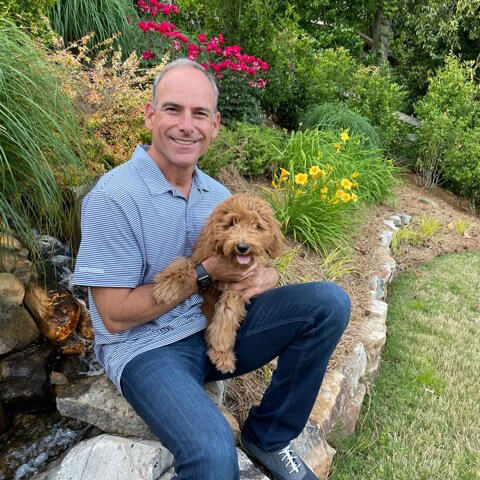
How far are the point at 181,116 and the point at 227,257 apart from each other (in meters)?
0.70

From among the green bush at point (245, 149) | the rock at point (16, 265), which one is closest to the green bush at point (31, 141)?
the rock at point (16, 265)

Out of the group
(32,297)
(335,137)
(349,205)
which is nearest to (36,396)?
(32,297)

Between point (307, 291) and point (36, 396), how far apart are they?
5.57 feet

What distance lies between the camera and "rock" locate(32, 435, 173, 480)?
2.06m

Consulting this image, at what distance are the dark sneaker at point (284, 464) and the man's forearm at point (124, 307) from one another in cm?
100

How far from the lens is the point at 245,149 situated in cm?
543

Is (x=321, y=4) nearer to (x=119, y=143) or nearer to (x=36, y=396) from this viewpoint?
(x=119, y=143)

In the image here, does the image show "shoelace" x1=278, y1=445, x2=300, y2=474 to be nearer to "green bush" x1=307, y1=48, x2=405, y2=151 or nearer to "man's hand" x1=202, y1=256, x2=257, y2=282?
"man's hand" x1=202, y1=256, x2=257, y2=282

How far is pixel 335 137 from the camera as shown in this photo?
645 cm

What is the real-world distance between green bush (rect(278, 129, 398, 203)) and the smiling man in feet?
10.5

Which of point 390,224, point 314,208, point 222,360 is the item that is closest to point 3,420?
point 222,360

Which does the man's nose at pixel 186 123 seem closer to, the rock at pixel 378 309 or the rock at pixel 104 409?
the rock at pixel 104 409

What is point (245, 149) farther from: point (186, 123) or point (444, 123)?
point (444, 123)

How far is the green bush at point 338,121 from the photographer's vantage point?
23.7ft
